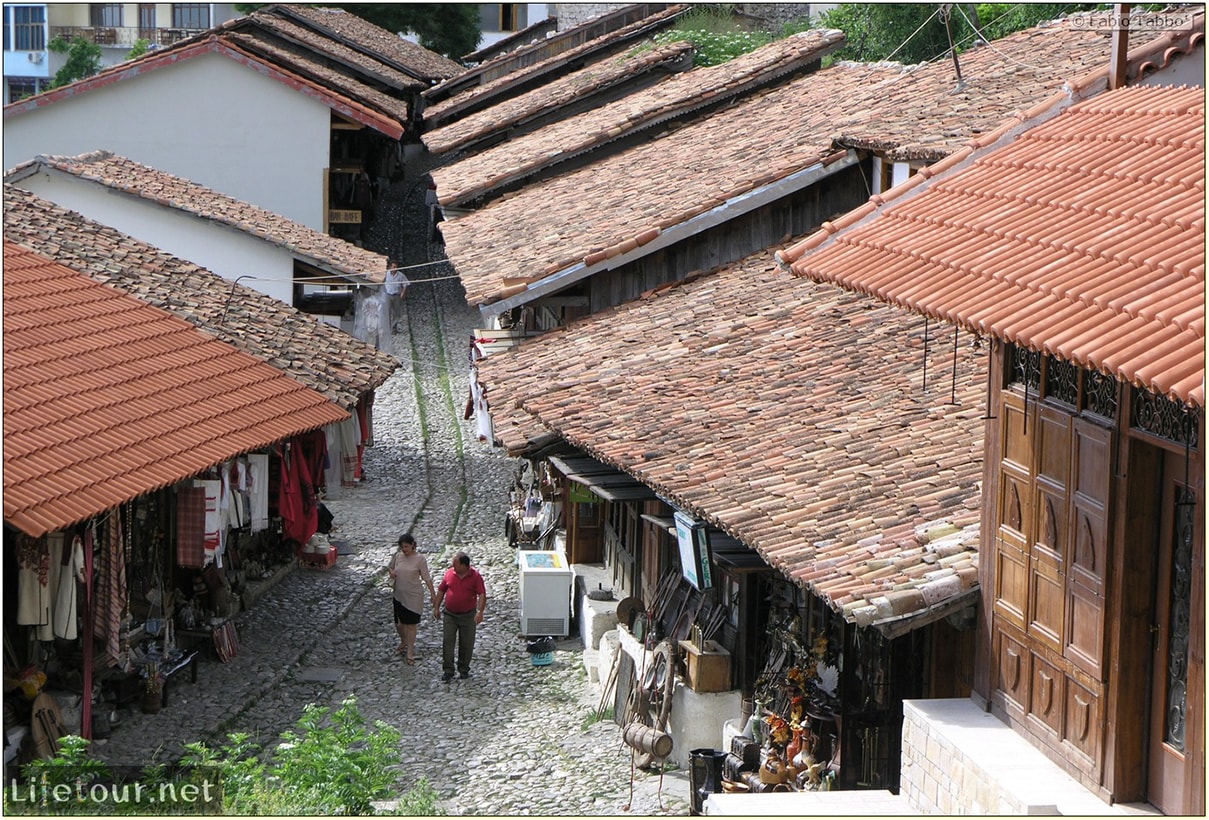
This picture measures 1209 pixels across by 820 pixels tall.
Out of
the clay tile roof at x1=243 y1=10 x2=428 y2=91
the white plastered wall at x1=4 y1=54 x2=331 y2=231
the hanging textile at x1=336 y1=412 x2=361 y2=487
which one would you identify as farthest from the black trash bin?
the clay tile roof at x1=243 y1=10 x2=428 y2=91

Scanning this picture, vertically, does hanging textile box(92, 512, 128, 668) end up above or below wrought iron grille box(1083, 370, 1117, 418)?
below

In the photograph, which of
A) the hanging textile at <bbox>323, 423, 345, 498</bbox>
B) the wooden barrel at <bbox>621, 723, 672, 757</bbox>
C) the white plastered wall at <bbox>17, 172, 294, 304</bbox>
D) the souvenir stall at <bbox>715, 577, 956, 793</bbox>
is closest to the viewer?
the souvenir stall at <bbox>715, 577, 956, 793</bbox>

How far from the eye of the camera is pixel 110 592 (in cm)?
1307

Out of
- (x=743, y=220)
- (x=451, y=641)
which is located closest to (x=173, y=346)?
(x=451, y=641)

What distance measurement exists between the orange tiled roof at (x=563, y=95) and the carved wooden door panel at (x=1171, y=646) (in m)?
22.9

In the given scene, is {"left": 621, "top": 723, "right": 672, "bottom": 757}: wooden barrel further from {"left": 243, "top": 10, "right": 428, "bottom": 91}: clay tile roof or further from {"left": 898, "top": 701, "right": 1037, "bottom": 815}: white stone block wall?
{"left": 243, "top": 10, "right": 428, "bottom": 91}: clay tile roof

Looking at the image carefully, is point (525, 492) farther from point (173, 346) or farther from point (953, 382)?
point (953, 382)

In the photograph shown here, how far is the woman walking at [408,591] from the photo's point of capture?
1608cm

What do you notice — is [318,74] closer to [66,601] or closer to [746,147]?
[746,147]

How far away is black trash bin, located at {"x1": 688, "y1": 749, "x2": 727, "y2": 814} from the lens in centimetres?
1167

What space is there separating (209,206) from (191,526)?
11383 millimetres

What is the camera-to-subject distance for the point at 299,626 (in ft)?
57.1

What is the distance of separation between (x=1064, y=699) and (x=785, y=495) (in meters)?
3.02

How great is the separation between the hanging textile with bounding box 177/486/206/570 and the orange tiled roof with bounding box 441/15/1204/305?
4019 millimetres
